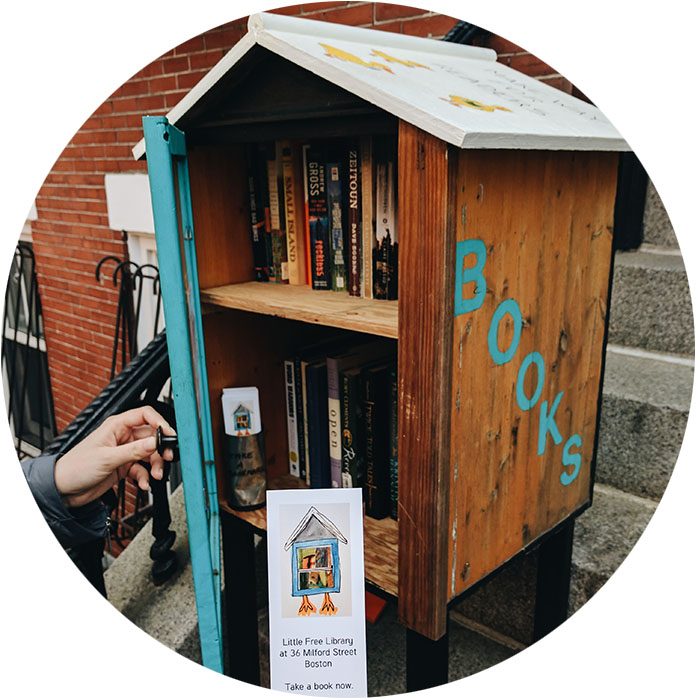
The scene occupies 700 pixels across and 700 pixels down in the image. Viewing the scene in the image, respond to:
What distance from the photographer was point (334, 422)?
1585 millimetres

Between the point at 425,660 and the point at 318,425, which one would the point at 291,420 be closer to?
the point at 318,425

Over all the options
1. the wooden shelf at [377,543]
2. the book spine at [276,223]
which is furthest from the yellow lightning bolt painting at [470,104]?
the wooden shelf at [377,543]

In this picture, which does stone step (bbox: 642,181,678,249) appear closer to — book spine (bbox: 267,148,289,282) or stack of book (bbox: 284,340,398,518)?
stack of book (bbox: 284,340,398,518)

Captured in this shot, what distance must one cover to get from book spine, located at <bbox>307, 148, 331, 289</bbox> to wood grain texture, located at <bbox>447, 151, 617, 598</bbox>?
442 mm

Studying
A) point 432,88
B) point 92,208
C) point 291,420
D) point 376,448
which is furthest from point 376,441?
point 92,208

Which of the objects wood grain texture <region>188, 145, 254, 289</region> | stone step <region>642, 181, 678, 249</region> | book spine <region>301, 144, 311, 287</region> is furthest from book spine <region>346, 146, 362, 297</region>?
stone step <region>642, 181, 678, 249</region>

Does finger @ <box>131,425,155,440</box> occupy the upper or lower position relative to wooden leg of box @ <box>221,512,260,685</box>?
upper

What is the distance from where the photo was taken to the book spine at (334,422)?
1552 millimetres

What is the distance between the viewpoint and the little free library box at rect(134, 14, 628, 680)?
1103 mm

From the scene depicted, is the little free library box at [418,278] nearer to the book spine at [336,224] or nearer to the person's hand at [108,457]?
the book spine at [336,224]

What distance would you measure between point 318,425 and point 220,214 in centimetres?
54

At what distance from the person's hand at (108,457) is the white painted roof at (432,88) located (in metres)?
0.61

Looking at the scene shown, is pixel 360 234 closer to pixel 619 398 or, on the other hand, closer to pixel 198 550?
pixel 198 550

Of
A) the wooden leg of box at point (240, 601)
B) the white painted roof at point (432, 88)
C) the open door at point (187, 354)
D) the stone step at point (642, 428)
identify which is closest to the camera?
the white painted roof at point (432, 88)
